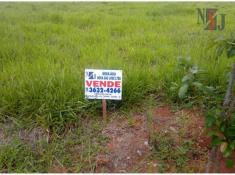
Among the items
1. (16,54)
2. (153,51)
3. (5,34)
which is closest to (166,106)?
(153,51)

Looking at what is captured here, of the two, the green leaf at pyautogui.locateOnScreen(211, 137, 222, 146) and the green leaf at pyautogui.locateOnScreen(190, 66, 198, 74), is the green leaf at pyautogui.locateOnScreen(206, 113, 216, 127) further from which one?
the green leaf at pyautogui.locateOnScreen(190, 66, 198, 74)

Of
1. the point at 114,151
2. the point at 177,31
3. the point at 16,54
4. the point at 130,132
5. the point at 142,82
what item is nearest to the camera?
the point at 114,151

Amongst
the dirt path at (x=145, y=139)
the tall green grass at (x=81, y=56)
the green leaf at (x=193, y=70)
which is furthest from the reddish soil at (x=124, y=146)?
the green leaf at (x=193, y=70)

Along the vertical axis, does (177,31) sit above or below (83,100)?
above

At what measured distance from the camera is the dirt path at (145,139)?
192 centimetres

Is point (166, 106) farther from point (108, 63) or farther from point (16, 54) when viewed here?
point (16, 54)

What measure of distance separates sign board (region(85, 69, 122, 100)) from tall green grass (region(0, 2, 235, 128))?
0.55ft

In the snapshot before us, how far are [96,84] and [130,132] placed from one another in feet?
1.33

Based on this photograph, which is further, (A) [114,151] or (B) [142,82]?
(B) [142,82]

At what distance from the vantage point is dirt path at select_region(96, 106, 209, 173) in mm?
1924

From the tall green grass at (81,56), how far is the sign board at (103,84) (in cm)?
17

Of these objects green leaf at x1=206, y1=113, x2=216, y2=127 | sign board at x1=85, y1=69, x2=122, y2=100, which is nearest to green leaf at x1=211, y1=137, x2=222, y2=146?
green leaf at x1=206, y1=113, x2=216, y2=127

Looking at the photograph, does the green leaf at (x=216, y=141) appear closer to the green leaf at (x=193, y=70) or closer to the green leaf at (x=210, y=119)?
the green leaf at (x=210, y=119)

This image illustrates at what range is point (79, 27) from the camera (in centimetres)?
450
